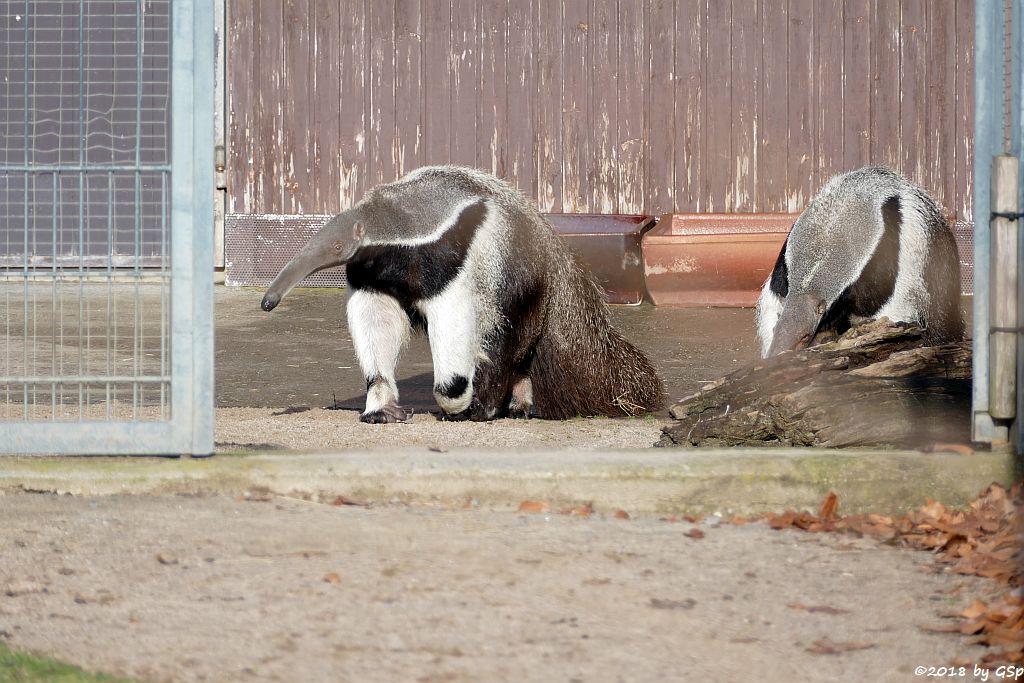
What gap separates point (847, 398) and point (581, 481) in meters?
1.36

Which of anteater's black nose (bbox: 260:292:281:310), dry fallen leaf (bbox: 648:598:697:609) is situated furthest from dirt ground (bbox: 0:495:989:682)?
anteater's black nose (bbox: 260:292:281:310)

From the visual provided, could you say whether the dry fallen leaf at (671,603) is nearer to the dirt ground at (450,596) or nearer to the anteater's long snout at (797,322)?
the dirt ground at (450,596)

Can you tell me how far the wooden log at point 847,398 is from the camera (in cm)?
486

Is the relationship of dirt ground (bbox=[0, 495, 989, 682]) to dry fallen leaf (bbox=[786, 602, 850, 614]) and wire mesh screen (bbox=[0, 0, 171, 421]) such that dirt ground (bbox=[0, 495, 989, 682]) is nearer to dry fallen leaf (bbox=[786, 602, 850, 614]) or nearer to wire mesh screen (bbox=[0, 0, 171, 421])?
dry fallen leaf (bbox=[786, 602, 850, 614])

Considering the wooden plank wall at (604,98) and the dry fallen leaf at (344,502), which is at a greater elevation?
the wooden plank wall at (604,98)

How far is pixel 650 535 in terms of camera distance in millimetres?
3857

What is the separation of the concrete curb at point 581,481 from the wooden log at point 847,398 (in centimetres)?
43

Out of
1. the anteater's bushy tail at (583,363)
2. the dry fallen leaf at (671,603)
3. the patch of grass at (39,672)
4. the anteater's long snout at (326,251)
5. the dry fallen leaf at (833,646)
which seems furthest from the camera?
the anteater's bushy tail at (583,363)

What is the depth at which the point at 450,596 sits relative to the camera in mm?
3207

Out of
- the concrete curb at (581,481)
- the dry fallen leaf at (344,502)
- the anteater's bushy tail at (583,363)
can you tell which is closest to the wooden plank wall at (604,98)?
the anteater's bushy tail at (583,363)

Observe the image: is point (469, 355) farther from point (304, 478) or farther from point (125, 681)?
point (125, 681)

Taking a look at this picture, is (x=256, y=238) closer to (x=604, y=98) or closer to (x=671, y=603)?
(x=604, y=98)

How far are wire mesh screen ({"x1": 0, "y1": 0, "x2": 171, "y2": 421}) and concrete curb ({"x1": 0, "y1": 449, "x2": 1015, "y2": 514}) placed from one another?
0.28 metres

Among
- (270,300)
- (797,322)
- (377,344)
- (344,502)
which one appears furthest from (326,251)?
(344,502)
